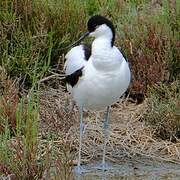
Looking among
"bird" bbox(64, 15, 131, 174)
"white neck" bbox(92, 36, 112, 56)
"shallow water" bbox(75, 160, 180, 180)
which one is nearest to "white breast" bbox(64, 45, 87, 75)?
"bird" bbox(64, 15, 131, 174)

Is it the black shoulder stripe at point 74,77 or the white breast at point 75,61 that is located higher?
the white breast at point 75,61

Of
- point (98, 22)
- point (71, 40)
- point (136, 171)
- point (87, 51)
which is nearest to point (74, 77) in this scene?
point (87, 51)

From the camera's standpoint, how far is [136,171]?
5617 millimetres

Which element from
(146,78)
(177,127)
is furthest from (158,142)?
(146,78)

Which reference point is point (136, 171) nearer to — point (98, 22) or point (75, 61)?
point (75, 61)

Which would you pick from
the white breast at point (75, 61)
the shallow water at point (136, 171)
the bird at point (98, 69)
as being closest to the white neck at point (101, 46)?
the bird at point (98, 69)

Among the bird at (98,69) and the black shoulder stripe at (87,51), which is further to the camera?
the black shoulder stripe at (87,51)

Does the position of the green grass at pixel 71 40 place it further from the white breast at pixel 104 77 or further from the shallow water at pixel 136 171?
the white breast at pixel 104 77

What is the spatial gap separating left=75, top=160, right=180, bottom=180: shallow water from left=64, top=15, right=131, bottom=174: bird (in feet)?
0.26

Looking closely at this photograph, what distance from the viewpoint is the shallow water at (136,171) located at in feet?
18.0

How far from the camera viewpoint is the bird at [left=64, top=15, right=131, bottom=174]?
540 cm

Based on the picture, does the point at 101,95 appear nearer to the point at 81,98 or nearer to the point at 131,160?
the point at 81,98

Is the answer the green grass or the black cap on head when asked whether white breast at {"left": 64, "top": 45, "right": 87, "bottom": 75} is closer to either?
the black cap on head

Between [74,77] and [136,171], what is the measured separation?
80 cm
